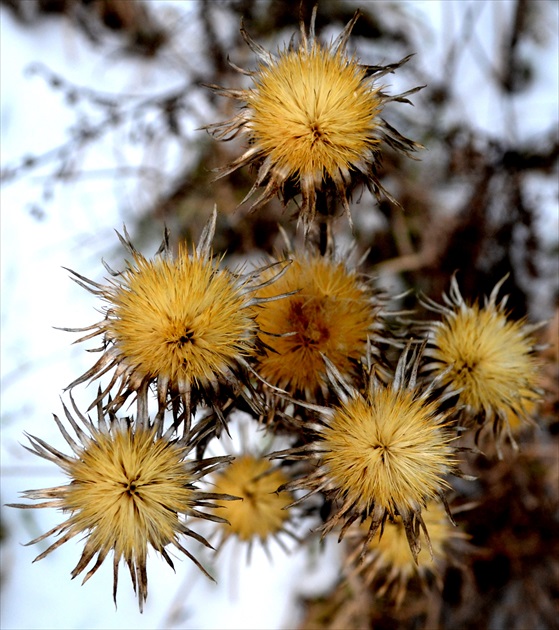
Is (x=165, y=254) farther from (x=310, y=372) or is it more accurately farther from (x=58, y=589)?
(x=58, y=589)

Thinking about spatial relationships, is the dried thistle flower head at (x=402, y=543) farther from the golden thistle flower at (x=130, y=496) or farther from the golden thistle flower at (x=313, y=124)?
the golden thistle flower at (x=313, y=124)

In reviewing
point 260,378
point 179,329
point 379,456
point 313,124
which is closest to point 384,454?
point 379,456

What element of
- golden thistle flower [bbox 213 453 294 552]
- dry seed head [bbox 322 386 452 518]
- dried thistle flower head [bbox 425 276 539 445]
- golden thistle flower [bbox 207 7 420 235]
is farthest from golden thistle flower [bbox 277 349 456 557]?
golden thistle flower [bbox 213 453 294 552]

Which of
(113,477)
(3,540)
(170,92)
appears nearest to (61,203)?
(170,92)

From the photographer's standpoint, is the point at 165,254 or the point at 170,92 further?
the point at 170,92

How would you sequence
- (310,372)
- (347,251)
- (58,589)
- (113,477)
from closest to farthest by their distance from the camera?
(113,477)
(310,372)
(347,251)
(58,589)

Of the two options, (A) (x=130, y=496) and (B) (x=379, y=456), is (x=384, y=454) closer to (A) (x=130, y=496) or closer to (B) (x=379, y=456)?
(B) (x=379, y=456)
